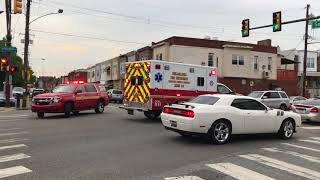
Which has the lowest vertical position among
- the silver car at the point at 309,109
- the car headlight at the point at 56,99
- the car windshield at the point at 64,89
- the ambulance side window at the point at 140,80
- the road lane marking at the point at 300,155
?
the road lane marking at the point at 300,155

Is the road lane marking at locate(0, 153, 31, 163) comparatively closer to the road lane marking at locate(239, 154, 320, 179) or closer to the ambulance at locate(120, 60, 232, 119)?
the road lane marking at locate(239, 154, 320, 179)

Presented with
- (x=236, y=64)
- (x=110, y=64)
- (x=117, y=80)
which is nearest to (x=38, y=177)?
(x=236, y=64)

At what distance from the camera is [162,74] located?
18281mm

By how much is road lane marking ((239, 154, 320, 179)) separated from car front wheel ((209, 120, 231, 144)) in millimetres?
1713

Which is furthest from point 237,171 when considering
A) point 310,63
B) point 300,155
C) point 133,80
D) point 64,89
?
point 310,63

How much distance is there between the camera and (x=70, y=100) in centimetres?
2062

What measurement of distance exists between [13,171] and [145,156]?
3.05 meters

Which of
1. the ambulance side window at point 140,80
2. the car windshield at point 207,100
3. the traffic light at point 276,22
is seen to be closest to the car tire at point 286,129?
the car windshield at point 207,100

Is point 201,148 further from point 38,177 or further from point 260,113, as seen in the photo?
point 38,177

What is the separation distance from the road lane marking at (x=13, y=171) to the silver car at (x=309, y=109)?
565 inches

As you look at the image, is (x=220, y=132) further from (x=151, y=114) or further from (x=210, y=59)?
(x=210, y=59)

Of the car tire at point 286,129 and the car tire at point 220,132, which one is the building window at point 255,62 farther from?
the car tire at point 220,132

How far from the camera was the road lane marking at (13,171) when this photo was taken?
25.0 ft

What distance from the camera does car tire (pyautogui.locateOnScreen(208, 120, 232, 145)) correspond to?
11.6 m
